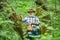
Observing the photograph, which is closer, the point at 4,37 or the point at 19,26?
the point at 4,37

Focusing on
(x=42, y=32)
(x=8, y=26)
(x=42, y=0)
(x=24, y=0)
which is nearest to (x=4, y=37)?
(x=8, y=26)

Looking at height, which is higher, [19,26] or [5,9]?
[5,9]

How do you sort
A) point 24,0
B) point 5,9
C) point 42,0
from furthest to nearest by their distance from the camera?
1. point 24,0
2. point 42,0
3. point 5,9

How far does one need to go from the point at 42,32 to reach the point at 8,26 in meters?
3.34

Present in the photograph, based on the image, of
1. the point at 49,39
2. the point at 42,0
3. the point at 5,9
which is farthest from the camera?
the point at 42,0

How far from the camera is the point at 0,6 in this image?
7.46 metres

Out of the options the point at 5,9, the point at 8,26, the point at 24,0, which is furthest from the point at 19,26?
the point at 24,0

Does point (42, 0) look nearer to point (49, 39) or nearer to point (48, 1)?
point (48, 1)

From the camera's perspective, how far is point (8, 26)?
20.2ft

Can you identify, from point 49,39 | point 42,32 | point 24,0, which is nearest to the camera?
point 49,39

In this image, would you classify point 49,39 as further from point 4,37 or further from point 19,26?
point 19,26

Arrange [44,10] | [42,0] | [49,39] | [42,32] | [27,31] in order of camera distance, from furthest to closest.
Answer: [42,0], [44,10], [42,32], [27,31], [49,39]

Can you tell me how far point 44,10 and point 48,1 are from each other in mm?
1676

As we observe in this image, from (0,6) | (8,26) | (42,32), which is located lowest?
(42,32)
